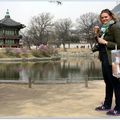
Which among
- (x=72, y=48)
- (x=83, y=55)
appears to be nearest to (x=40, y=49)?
(x=83, y=55)

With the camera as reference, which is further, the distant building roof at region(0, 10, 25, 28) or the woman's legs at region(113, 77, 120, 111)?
the distant building roof at region(0, 10, 25, 28)

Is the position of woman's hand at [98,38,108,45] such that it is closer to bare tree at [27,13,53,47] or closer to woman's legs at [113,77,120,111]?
woman's legs at [113,77,120,111]

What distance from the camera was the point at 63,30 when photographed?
84.8m

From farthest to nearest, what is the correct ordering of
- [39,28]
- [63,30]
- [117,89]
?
1. [63,30]
2. [39,28]
3. [117,89]

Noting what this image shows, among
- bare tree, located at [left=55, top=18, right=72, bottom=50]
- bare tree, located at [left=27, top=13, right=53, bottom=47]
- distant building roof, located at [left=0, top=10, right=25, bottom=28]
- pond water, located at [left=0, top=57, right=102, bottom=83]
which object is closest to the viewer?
pond water, located at [left=0, top=57, right=102, bottom=83]

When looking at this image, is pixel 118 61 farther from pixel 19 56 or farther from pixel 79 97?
pixel 19 56

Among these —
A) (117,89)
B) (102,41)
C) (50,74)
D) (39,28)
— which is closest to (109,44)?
(102,41)

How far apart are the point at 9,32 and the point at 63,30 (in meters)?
20.9

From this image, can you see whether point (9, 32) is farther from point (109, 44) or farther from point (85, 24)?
point (109, 44)

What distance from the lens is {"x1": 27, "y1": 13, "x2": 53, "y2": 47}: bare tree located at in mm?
77062

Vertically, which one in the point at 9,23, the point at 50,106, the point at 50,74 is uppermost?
the point at 9,23

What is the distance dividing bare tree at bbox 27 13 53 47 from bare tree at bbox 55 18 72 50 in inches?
189

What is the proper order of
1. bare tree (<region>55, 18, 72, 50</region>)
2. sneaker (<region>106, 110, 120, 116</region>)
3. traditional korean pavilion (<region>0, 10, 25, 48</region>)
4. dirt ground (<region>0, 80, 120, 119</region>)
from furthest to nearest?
bare tree (<region>55, 18, 72, 50</region>) < traditional korean pavilion (<region>0, 10, 25, 48</region>) < dirt ground (<region>0, 80, 120, 119</region>) < sneaker (<region>106, 110, 120, 116</region>)

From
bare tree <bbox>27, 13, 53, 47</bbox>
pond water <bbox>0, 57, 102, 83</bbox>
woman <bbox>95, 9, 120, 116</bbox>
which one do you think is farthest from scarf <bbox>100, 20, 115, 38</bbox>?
bare tree <bbox>27, 13, 53, 47</bbox>
